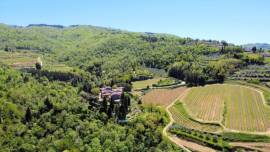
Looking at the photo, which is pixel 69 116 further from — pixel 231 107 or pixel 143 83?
pixel 143 83

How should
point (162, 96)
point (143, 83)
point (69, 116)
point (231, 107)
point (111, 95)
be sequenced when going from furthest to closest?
point (143, 83) < point (162, 96) < point (111, 95) < point (231, 107) < point (69, 116)

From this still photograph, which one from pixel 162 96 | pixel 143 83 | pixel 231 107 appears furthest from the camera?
pixel 143 83

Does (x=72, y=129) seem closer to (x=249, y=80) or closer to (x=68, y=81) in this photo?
(x=68, y=81)

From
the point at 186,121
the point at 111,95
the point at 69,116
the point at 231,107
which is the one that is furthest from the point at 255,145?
the point at 111,95

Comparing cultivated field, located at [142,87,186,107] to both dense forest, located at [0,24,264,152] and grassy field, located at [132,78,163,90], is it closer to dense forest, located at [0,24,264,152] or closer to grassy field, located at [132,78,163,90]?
dense forest, located at [0,24,264,152]

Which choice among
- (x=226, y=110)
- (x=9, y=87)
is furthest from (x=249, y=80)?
(x=9, y=87)
